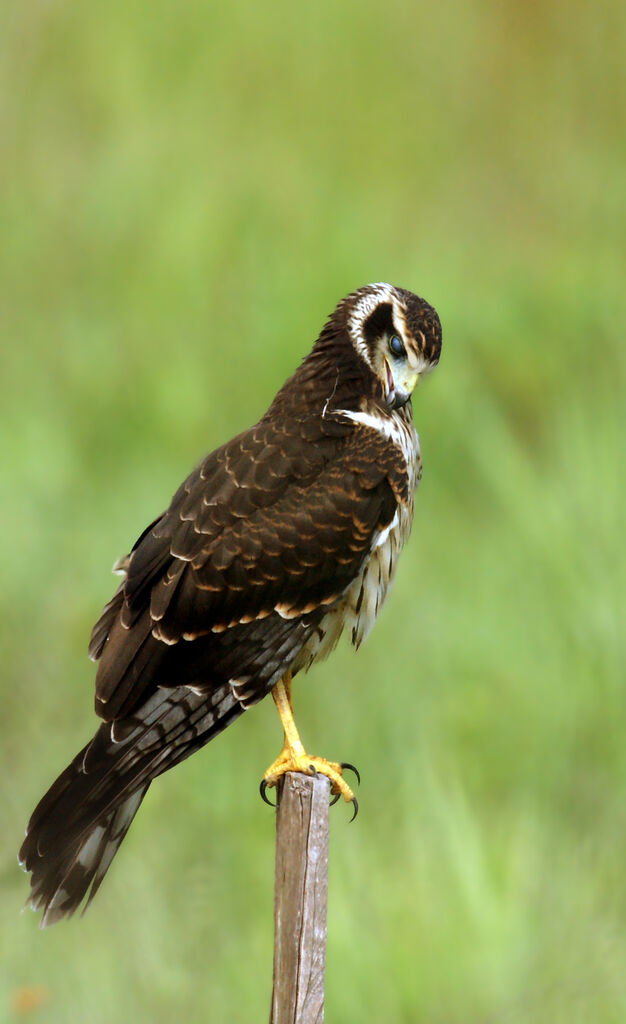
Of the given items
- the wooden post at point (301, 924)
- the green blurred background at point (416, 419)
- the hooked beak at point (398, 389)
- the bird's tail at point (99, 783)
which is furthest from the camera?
the green blurred background at point (416, 419)

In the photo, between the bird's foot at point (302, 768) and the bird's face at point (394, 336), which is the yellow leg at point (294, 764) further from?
the bird's face at point (394, 336)

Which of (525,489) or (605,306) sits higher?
(605,306)

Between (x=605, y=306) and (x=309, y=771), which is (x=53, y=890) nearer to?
(x=309, y=771)

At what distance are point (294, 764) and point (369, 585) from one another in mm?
454

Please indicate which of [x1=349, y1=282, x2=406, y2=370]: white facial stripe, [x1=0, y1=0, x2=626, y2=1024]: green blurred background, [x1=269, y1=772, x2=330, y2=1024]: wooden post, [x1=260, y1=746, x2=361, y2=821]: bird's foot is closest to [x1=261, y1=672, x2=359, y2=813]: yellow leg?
[x1=260, y1=746, x2=361, y2=821]: bird's foot

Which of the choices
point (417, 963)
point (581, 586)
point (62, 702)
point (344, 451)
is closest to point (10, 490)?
point (62, 702)

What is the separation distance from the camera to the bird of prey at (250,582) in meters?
2.96

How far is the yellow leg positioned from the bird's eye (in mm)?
819

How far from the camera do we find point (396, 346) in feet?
10.7

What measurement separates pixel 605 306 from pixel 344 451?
128 inches

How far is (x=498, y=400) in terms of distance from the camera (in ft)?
23.9

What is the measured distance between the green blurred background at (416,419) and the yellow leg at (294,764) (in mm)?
1132

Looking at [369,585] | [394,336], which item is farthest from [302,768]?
[394,336]


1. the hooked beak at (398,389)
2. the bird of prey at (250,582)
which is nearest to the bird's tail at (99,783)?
the bird of prey at (250,582)
